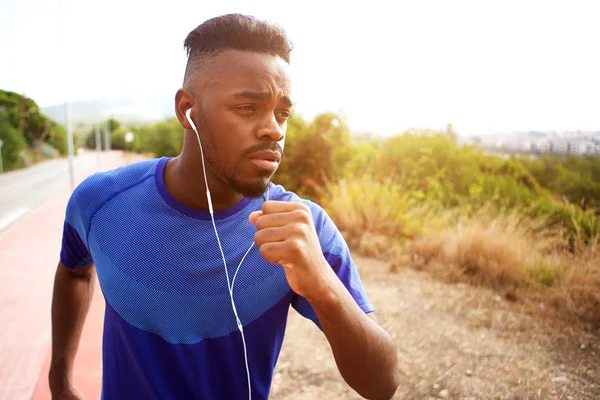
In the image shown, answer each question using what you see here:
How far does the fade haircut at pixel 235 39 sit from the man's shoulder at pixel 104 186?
0.40 metres

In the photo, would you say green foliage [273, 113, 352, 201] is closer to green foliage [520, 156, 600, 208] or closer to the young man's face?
green foliage [520, 156, 600, 208]

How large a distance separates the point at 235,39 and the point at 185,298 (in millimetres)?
898

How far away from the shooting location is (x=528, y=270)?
5.29 meters

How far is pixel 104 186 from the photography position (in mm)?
1541

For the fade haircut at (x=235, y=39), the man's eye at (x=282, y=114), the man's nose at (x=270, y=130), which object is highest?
the fade haircut at (x=235, y=39)

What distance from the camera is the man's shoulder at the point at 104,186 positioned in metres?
1.51

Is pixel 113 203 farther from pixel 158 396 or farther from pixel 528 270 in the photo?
pixel 528 270

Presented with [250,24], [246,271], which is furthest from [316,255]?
[250,24]

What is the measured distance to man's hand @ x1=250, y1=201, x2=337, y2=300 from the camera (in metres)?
1.04

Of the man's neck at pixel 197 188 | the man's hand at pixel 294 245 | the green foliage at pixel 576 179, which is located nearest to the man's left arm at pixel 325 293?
the man's hand at pixel 294 245

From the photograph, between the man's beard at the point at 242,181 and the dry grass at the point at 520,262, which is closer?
the man's beard at the point at 242,181

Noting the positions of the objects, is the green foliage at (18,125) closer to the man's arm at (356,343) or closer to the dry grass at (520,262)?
the dry grass at (520,262)

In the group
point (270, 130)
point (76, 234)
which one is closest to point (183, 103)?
point (270, 130)

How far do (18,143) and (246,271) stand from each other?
3387 centimetres
